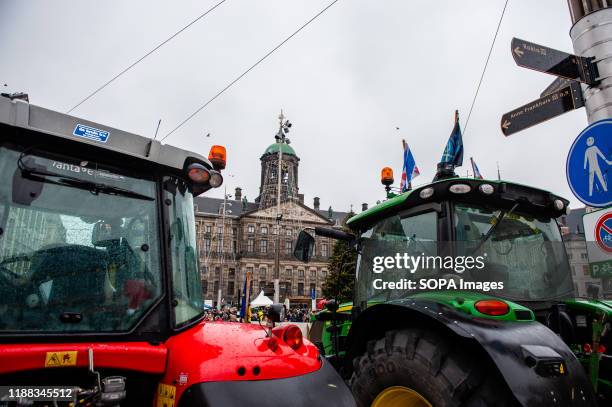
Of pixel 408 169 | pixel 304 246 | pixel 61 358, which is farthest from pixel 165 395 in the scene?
pixel 408 169

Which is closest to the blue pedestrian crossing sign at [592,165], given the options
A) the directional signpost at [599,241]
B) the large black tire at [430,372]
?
the directional signpost at [599,241]

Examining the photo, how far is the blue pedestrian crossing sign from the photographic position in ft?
11.2

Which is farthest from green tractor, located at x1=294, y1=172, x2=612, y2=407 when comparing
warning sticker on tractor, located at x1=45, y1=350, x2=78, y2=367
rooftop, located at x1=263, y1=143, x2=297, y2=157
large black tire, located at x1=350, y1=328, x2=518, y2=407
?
rooftop, located at x1=263, y1=143, x2=297, y2=157

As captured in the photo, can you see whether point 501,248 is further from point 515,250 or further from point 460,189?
point 460,189

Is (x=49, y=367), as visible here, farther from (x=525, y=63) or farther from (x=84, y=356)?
(x=525, y=63)

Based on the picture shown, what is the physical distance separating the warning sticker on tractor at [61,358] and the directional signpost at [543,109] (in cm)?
472

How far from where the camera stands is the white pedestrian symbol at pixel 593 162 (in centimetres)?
345

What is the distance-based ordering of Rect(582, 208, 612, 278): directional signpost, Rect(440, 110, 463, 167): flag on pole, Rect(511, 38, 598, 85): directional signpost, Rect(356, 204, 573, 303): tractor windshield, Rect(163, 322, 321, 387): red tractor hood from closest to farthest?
Rect(163, 322, 321, 387): red tractor hood → Rect(356, 204, 573, 303): tractor windshield → Rect(582, 208, 612, 278): directional signpost → Rect(511, 38, 598, 85): directional signpost → Rect(440, 110, 463, 167): flag on pole

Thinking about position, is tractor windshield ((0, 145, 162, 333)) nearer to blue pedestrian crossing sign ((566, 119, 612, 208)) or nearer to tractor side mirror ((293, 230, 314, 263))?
tractor side mirror ((293, 230, 314, 263))

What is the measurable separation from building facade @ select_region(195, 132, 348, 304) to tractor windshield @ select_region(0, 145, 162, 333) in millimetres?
68534

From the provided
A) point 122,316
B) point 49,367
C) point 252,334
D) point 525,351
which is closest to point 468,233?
point 525,351

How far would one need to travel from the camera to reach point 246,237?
73188 mm

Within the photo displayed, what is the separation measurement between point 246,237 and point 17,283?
2837 inches

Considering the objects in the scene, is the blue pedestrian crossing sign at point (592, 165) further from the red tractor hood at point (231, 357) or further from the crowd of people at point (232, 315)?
the crowd of people at point (232, 315)
